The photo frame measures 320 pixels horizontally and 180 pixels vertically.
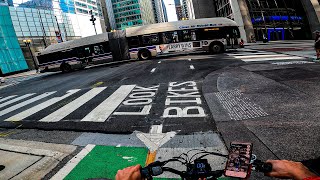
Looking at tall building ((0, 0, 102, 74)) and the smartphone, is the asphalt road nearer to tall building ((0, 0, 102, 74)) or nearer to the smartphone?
the smartphone

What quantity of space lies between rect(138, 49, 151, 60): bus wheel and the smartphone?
74.2 ft

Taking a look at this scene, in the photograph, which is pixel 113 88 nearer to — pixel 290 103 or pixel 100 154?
pixel 100 154

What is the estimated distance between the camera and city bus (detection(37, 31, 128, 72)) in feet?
79.5

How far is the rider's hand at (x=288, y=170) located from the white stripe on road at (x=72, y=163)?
11.4ft

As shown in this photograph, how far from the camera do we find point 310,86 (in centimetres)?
766

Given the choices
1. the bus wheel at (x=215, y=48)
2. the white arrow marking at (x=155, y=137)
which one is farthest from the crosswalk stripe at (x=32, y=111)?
the bus wheel at (x=215, y=48)

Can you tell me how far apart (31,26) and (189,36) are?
4650cm

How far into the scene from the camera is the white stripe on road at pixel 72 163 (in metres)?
3.90

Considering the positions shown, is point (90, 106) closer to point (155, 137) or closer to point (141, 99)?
point (141, 99)

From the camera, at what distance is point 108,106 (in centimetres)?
803

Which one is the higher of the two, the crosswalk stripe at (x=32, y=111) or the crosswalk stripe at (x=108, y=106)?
the crosswalk stripe at (x=32, y=111)

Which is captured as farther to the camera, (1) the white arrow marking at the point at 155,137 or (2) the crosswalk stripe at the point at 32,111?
(2) the crosswalk stripe at the point at 32,111

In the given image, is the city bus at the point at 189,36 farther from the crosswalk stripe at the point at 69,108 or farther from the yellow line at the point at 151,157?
the yellow line at the point at 151,157

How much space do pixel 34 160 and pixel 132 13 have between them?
152633 mm
